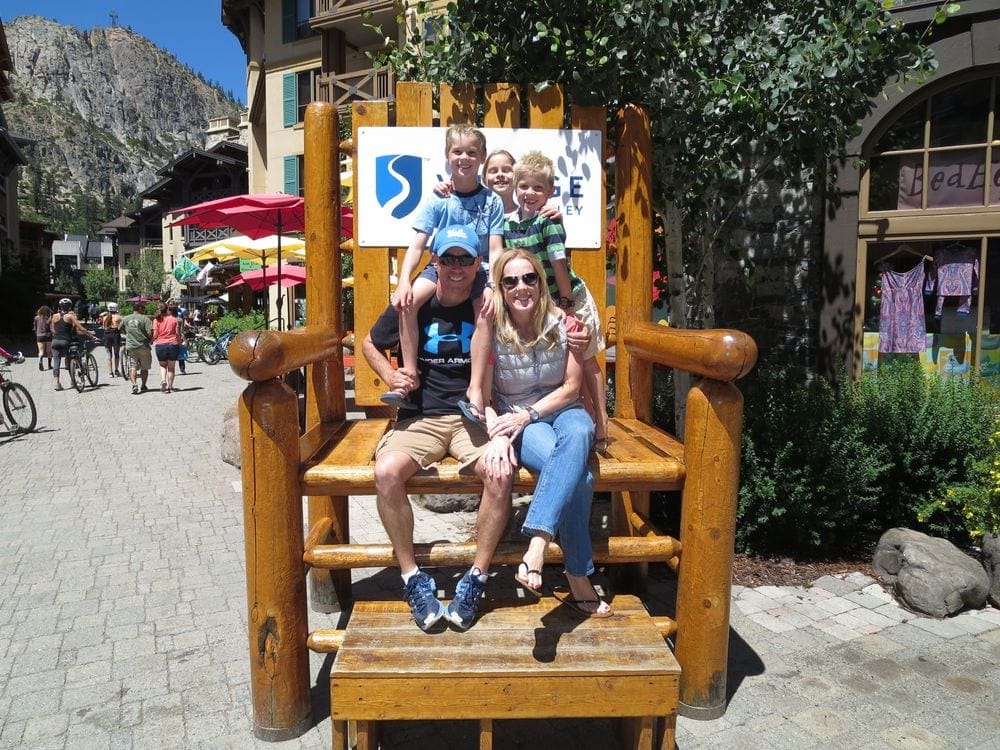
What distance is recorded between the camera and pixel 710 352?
94.7 inches

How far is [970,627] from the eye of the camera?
11.2 ft

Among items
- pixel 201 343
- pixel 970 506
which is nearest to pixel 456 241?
pixel 970 506

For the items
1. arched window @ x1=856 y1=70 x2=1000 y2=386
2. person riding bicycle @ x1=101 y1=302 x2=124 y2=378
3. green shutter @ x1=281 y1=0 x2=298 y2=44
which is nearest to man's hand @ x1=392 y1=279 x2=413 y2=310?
arched window @ x1=856 y1=70 x2=1000 y2=386

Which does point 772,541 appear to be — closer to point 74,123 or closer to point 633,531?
point 633,531

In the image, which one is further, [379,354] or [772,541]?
[772,541]

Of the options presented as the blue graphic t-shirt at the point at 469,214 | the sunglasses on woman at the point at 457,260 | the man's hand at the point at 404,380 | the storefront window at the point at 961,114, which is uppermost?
the storefront window at the point at 961,114

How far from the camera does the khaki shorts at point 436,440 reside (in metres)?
2.53

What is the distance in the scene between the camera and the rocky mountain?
12912 centimetres

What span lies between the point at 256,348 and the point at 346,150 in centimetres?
160

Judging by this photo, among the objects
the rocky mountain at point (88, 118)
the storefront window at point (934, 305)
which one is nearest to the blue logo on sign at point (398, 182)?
the storefront window at point (934, 305)

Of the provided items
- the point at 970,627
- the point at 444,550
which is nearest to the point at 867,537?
the point at 970,627

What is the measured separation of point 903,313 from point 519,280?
4959 millimetres

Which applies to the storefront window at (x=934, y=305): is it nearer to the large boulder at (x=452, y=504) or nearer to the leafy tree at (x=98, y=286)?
the large boulder at (x=452, y=504)

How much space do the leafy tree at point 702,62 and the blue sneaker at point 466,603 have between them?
7.53 ft
